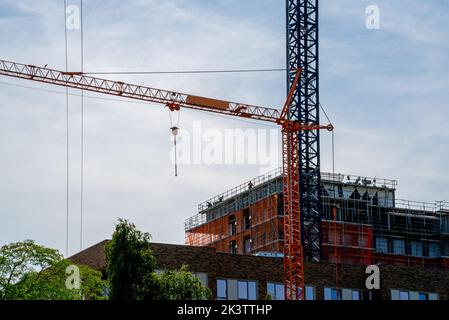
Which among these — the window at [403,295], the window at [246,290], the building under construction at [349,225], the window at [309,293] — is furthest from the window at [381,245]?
the window at [246,290]

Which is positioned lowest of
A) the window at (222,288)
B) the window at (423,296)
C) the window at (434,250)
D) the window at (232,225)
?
the window at (423,296)

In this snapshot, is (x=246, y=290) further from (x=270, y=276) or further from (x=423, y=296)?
(x=423, y=296)

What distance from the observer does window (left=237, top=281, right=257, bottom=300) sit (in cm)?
9128

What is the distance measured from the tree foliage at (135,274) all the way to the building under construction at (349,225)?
7682 cm

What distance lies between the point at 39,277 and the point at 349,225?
7962 centimetres

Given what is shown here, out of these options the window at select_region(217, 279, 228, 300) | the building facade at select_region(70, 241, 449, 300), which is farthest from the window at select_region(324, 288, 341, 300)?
the window at select_region(217, 279, 228, 300)

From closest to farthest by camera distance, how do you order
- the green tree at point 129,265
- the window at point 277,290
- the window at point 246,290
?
the green tree at point 129,265 < the window at point 246,290 < the window at point 277,290

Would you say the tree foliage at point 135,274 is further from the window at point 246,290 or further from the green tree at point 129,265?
the window at point 246,290

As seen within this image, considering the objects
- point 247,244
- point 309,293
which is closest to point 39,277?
point 309,293

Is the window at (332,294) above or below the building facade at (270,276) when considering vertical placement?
below

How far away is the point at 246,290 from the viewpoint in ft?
300

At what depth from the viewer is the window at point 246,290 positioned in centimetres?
9128

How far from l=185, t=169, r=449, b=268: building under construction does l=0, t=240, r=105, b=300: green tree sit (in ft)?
218
